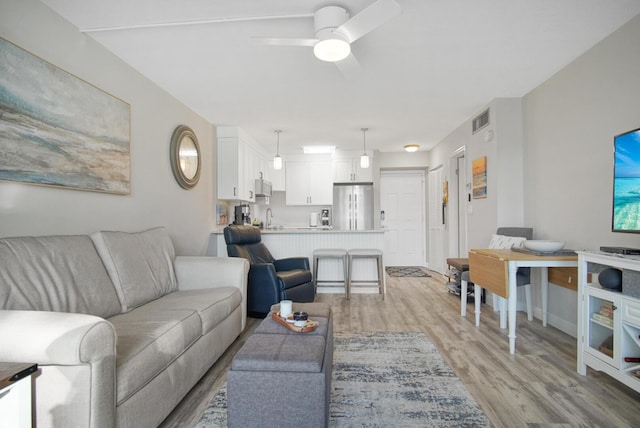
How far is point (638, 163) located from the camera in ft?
5.75

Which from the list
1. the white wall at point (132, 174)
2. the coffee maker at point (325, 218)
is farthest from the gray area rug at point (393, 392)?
the coffee maker at point (325, 218)

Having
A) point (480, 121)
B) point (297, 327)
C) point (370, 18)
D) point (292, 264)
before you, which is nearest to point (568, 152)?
point (480, 121)

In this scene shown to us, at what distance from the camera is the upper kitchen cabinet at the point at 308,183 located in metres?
6.25

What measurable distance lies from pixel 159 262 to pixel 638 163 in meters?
3.26

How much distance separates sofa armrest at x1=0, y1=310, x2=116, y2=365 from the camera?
1.12 m

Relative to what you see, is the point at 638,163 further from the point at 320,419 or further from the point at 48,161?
the point at 48,161

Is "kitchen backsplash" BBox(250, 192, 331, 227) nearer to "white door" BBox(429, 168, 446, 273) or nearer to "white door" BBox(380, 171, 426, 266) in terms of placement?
"white door" BBox(380, 171, 426, 266)

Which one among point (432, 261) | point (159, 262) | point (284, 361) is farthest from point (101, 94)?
point (432, 261)

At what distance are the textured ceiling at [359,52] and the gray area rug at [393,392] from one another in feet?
7.72

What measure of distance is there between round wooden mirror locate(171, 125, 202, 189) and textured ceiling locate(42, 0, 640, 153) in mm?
390

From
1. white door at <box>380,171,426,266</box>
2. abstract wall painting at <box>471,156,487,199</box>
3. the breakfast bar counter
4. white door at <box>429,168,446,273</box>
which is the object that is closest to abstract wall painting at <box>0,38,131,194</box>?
the breakfast bar counter

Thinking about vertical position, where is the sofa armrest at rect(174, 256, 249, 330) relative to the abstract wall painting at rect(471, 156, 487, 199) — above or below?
below

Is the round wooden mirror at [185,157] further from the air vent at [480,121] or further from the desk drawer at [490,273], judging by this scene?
the air vent at [480,121]

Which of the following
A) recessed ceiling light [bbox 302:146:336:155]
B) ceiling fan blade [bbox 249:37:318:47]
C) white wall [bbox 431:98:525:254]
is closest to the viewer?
ceiling fan blade [bbox 249:37:318:47]
